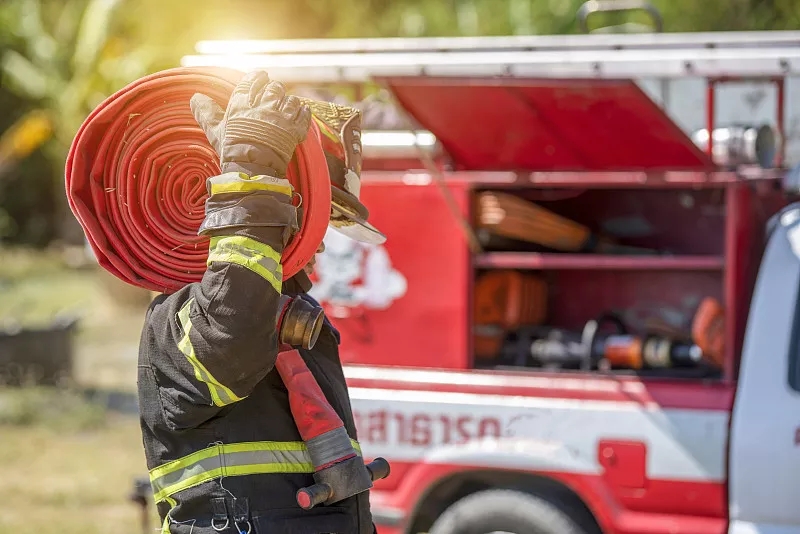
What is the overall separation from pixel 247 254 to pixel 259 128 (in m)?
0.23

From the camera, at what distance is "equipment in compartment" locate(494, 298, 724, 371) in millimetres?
4047

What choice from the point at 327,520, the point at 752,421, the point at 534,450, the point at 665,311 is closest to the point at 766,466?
the point at 752,421

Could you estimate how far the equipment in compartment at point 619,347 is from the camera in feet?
13.3

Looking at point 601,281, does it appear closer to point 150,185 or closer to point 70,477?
point 150,185

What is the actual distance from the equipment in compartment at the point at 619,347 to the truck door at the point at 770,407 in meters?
0.18

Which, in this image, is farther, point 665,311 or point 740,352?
point 665,311

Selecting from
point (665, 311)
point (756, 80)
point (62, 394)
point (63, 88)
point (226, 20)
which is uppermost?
point (226, 20)

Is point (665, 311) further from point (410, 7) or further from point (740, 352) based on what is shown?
point (410, 7)

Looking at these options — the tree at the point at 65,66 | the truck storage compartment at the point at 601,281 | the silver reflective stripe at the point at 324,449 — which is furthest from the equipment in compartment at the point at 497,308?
the tree at the point at 65,66

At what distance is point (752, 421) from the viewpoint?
149 inches

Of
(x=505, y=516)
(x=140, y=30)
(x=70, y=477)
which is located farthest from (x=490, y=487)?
(x=140, y=30)

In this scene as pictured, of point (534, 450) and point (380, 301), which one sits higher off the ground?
point (380, 301)

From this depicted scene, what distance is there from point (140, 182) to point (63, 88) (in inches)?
681

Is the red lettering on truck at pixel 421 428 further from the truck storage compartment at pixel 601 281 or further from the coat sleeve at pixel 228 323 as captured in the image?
the coat sleeve at pixel 228 323
